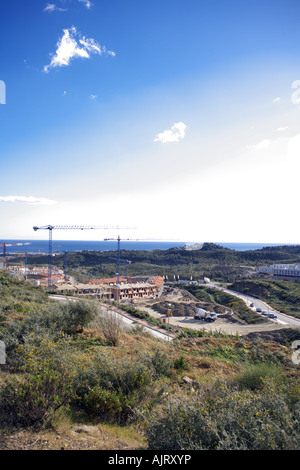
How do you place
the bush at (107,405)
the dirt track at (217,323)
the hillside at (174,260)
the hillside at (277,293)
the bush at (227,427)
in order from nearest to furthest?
the bush at (227,427) < the bush at (107,405) < the dirt track at (217,323) < the hillside at (277,293) < the hillside at (174,260)

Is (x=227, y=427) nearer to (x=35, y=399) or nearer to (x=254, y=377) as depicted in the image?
(x=35, y=399)

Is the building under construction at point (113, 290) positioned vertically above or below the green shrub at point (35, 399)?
below

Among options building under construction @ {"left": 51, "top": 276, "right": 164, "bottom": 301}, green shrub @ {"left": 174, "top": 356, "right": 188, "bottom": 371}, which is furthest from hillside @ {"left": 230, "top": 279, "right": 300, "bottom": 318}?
green shrub @ {"left": 174, "top": 356, "right": 188, "bottom": 371}

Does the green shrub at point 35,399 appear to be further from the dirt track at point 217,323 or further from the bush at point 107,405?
the dirt track at point 217,323

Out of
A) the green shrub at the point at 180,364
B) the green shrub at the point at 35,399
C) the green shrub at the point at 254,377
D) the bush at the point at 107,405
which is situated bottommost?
the green shrub at the point at 180,364

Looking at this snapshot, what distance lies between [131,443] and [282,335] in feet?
68.9

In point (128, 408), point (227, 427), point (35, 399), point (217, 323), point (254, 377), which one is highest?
point (227, 427)

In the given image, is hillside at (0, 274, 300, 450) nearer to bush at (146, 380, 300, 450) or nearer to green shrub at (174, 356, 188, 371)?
bush at (146, 380, 300, 450)

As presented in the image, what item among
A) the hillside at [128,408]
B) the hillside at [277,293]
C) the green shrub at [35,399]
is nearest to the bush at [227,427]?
the hillside at [128,408]

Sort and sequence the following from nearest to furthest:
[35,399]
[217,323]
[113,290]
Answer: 1. [35,399]
2. [217,323]
3. [113,290]

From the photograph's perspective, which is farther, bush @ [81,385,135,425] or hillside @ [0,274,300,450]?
bush @ [81,385,135,425]

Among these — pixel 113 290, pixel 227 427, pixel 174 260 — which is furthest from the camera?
pixel 174 260

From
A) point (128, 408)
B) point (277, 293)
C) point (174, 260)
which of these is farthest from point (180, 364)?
point (174, 260)
